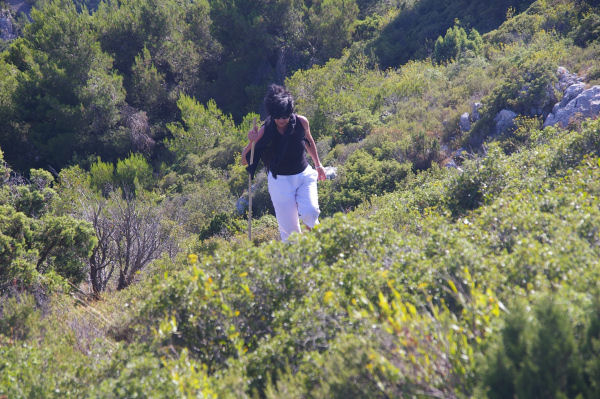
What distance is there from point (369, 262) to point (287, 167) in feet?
4.74

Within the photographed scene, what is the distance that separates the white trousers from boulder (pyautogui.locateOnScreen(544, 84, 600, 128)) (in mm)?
5135

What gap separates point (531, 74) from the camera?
8977 mm

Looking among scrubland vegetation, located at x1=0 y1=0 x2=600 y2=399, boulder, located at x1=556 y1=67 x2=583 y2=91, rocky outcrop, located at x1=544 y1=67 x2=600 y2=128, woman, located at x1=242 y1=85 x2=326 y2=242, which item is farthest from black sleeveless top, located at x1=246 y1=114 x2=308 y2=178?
boulder, located at x1=556 y1=67 x2=583 y2=91

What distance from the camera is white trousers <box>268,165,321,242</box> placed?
4082mm

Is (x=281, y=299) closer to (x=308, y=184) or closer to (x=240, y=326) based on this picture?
(x=240, y=326)

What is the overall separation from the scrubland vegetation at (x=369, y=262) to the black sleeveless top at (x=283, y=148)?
758mm

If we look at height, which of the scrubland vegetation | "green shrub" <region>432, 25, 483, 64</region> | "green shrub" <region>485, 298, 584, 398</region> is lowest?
"green shrub" <region>485, 298, 584, 398</region>

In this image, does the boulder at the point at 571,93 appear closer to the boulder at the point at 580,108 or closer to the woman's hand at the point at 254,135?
the boulder at the point at 580,108

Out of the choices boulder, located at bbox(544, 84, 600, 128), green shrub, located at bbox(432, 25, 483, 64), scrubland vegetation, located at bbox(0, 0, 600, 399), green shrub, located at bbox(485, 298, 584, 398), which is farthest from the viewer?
green shrub, located at bbox(432, 25, 483, 64)

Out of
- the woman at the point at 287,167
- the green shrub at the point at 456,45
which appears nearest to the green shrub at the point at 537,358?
the woman at the point at 287,167

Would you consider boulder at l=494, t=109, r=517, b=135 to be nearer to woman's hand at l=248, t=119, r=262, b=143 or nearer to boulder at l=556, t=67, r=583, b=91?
boulder at l=556, t=67, r=583, b=91

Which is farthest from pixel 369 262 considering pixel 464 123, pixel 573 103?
pixel 464 123

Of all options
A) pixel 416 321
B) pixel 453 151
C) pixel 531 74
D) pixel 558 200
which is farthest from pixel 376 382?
pixel 531 74

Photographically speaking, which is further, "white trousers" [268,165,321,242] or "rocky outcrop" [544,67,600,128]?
"rocky outcrop" [544,67,600,128]
